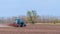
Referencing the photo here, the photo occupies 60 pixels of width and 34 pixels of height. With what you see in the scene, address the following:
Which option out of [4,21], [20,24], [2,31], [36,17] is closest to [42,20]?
[36,17]

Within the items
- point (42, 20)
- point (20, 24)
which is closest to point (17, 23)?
point (20, 24)

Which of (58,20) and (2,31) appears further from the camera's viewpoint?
(58,20)

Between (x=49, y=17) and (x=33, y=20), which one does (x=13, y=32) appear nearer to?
(x=33, y=20)

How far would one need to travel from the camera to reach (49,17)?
41.0 m

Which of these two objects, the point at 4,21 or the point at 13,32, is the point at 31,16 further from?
the point at 13,32

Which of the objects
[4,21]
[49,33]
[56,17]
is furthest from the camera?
[56,17]

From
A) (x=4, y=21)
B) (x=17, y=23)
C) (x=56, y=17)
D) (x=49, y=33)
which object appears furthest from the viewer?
(x=56, y=17)

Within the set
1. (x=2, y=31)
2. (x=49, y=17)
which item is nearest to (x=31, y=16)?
(x=49, y=17)

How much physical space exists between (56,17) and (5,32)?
29064 millimetres

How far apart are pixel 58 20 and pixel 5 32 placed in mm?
28447

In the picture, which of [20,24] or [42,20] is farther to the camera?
[42,20]

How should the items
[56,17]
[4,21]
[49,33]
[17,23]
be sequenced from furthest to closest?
[56,17], [4,21], [17,23], [49,33]

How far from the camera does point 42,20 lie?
129 feet

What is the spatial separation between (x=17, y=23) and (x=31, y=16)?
12507 millimetres
